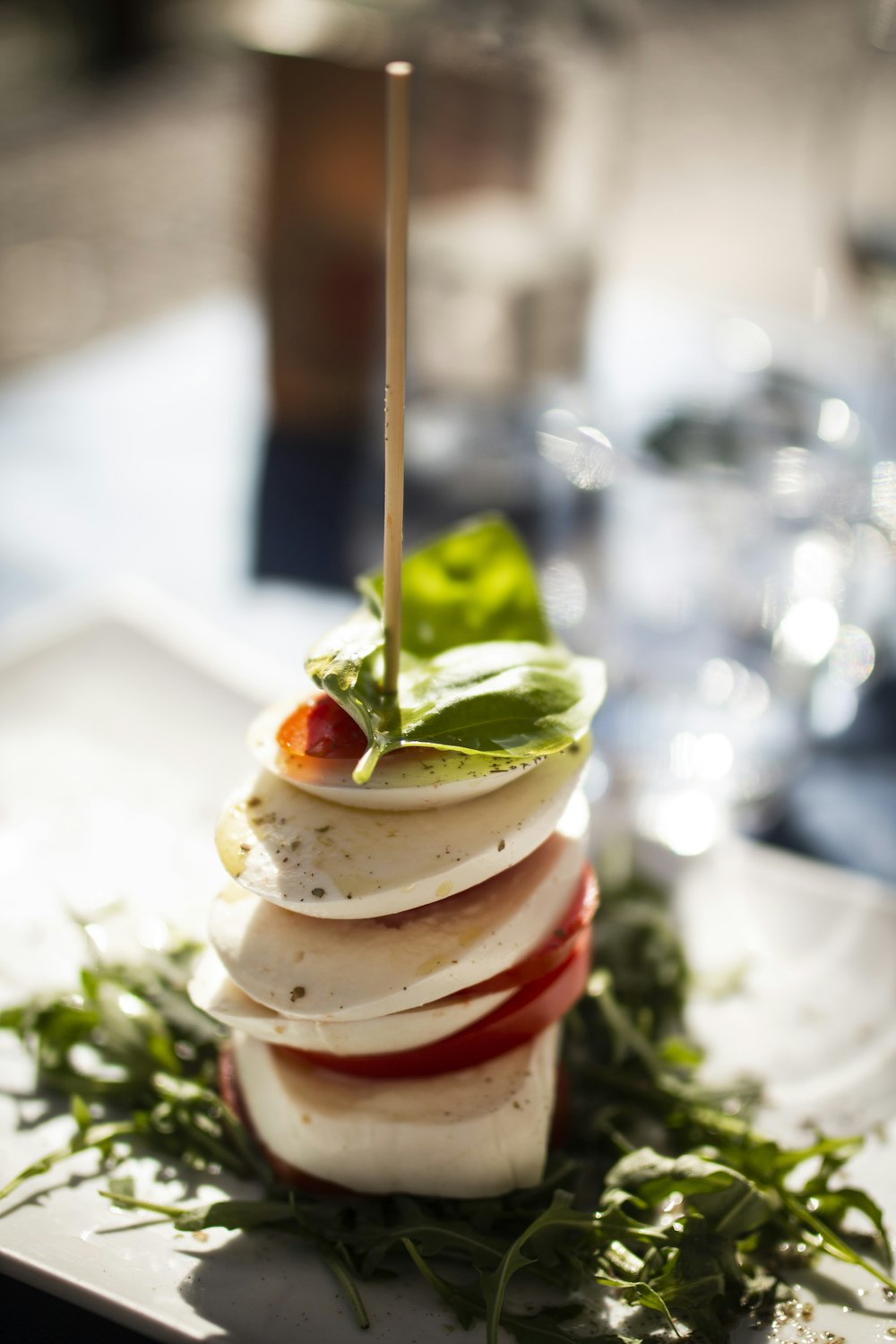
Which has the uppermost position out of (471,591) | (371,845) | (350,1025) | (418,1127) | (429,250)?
(429,250)

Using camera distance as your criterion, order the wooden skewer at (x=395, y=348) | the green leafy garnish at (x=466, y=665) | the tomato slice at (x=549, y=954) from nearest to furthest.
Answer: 1. the wooden skewer at (x=395, y=348)
2. the green leafy garnish at (x=466, y=665)
3. the tomato slice at (x=549, y=954)

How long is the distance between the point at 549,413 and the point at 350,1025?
2223 mm

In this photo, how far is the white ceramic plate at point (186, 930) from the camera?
1189 millimetres

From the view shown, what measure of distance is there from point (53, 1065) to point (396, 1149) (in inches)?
15.8

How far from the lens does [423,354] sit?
3.21 meters

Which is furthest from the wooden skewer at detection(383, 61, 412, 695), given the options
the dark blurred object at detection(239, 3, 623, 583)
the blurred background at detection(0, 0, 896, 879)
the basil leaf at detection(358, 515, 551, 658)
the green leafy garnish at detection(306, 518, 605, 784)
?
the dark blurred object at detection(239, 3, 623, 583)

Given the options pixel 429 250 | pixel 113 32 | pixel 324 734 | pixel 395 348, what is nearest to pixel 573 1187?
pixel 324 734

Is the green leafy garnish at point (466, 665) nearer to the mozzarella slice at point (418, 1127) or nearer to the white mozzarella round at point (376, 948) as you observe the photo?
the white mozzarella round at point (376, 948)

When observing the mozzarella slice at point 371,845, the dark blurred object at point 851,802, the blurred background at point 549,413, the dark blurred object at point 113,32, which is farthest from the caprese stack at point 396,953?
the dark blurred object at point 113,32

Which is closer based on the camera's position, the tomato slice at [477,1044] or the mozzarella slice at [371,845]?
the mozzarella slice at [371,845]

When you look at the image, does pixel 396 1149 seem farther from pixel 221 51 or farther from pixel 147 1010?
pixel 221 51

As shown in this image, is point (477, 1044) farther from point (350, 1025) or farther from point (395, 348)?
point (395, 348)

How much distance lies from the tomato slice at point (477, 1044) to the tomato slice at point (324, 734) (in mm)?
308

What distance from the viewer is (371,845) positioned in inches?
49.9
